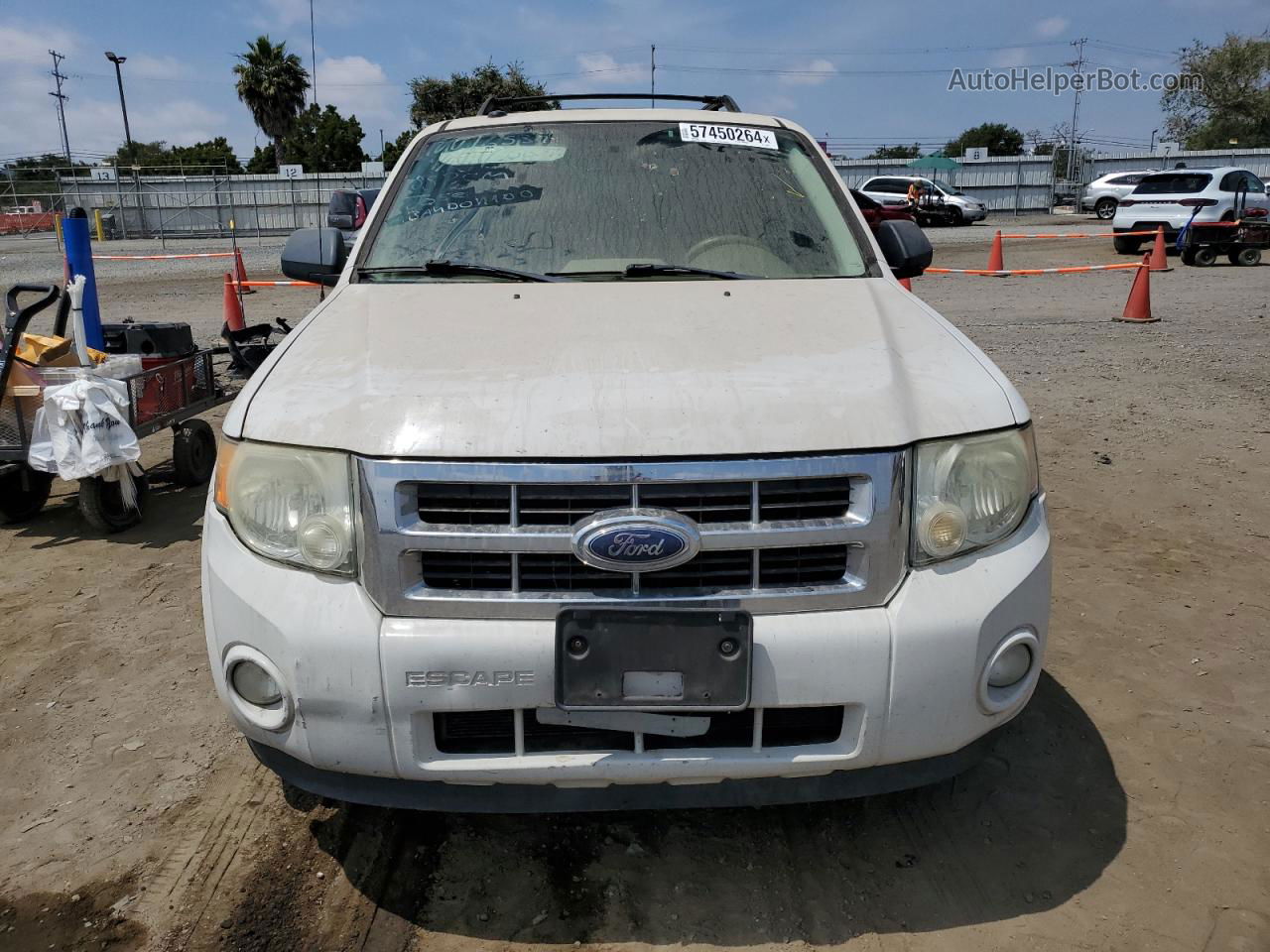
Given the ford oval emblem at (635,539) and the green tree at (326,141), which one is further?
the green tree at (326,141)

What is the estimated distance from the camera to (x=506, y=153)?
11.8ft

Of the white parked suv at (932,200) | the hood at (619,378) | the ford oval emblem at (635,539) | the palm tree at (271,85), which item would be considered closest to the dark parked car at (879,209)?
the white parked suv at (932,200)

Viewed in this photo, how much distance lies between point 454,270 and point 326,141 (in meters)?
63.7

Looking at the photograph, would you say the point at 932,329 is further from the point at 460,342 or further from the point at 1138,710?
the point at 1138,710

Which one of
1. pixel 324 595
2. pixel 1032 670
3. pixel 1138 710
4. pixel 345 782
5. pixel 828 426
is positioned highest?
pixel 828 426

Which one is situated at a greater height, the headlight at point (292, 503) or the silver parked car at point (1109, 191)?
the silver parked car at point (1109, 191)

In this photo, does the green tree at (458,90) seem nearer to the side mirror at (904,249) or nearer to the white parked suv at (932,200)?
the white parked suv at (932,200)

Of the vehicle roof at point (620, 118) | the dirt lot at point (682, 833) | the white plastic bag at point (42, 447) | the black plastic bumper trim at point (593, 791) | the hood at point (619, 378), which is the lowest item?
the dirt lot at point (682, 833)

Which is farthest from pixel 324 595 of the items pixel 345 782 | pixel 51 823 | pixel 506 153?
pixel 506 153

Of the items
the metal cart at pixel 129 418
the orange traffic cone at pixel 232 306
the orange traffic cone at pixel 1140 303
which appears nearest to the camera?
the metal cart at pixel 129 418

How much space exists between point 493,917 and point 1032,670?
141 centimetres

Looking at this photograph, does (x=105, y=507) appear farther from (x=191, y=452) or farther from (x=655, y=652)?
(x=655, y=652)

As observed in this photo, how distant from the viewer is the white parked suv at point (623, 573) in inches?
80.0

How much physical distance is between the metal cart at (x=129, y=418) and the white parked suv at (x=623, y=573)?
321 centimetres
